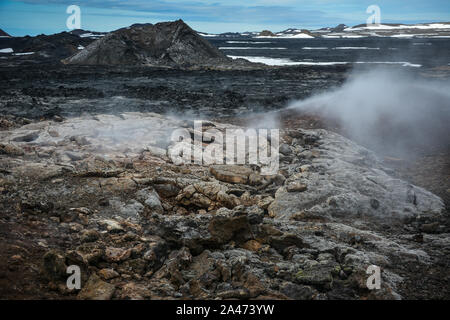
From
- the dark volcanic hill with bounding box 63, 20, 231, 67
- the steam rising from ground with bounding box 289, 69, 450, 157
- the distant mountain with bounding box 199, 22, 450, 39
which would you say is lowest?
the steam rising from ground with bounding box 289, 69, 450, 157

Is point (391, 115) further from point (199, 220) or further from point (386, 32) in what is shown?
Result: point (386, 32)

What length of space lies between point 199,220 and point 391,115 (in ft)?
29.7

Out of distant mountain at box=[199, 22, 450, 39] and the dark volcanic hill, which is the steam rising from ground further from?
distant mountain at box=[199, 22, 450, 39]

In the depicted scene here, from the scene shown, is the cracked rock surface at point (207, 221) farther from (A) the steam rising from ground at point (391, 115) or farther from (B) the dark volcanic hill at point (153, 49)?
(B) the dark volcanic hill at point (153, 49)

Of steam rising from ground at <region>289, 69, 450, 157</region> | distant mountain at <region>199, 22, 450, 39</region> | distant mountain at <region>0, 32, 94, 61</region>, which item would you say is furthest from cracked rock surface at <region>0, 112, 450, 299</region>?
distant mountain at <region>199, 22, 450, 39</region>

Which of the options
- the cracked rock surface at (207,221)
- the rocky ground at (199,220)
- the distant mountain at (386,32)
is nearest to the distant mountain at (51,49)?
the rocky ground at (199,220)

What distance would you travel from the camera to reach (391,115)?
470 inches

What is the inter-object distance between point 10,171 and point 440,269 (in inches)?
241

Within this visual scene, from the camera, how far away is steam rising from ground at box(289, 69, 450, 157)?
10117 millimetres

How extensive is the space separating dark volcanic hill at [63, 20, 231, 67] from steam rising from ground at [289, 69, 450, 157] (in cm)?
1600

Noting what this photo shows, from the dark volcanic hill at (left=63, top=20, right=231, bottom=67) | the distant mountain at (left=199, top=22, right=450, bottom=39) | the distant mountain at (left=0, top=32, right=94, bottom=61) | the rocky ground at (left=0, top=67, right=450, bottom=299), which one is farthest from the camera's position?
the distant mountain at (left=199, top=22, right=450, bottom=39)

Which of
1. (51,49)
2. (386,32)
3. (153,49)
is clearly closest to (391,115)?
(153,49)
